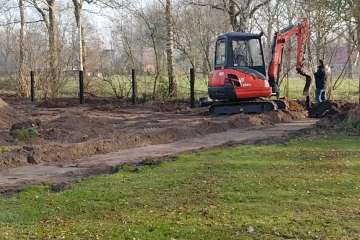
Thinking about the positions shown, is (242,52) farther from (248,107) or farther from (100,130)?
(100,130)

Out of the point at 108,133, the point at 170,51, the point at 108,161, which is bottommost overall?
the point at 108,161

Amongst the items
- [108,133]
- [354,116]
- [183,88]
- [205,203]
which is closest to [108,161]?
[108,133]

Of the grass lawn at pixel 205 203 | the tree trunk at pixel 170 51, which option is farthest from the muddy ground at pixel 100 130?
the tree trunk at pixel 170 51

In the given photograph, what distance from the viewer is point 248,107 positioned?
2156 cm

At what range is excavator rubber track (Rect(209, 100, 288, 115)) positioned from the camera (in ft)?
70.3

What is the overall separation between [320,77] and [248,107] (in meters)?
4.14

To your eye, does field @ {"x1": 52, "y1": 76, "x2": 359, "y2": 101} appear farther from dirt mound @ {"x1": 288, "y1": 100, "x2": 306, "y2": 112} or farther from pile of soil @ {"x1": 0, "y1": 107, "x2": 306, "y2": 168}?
pile of soil @ {"x1": 0, "y1": 107, "x2": 306, "y2": 168}

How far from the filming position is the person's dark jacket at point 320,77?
77.5 feet

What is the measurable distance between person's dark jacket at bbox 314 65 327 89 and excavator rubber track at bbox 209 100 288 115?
282cm

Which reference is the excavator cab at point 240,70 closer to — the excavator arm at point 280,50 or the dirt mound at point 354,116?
the excavator arm at point 280,50

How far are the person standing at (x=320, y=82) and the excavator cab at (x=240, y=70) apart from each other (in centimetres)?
364

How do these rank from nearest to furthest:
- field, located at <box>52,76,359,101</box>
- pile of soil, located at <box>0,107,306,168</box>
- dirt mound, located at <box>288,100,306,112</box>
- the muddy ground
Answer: pile of soil, located at <box>0,107,306,168</box> < the muddy ground < dirt mound, located at <box>288,100,306,112</box> < field, located at <box>52,76,359,101</box>

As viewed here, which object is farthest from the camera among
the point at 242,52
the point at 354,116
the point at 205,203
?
the point at 242,52

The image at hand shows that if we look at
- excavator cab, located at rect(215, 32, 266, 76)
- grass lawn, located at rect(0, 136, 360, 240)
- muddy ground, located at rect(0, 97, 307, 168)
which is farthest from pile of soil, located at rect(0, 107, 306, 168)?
grass lawn, located at rect(0, 136, 360, 240)
